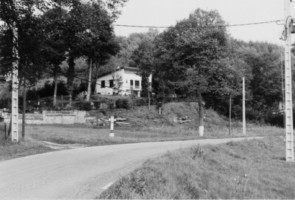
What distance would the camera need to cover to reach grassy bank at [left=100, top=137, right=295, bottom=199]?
316 inches

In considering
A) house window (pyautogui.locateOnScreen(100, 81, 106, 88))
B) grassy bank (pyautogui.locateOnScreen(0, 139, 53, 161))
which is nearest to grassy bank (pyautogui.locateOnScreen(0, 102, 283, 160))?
grassy bank (pyautogui.locateOnScreen(0, 139, 53, 161))

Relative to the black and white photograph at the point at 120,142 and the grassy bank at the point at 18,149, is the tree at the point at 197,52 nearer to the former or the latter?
the black and white photograph at the point at 120,142

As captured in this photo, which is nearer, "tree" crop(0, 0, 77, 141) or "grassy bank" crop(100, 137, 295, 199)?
"grassy bank" crop(100, 137, 295, 199)

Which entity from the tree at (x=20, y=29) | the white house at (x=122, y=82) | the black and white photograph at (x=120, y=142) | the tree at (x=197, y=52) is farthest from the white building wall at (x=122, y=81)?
the tree at (x=20, y=29)

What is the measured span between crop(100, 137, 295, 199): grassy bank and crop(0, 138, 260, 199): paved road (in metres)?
0.76

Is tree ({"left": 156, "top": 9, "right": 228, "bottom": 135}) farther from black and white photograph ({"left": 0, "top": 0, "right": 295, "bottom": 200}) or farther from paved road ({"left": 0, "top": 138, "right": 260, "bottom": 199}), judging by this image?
paved road ({"left": 0, "top": 138, "right": 260, "bottom": 199})

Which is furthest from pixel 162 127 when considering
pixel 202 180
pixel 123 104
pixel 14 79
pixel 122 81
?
pixel 202 180

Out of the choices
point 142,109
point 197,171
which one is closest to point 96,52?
point 142,109

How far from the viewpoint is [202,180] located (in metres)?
10.3

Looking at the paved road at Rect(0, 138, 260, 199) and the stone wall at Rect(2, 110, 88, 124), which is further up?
the stone wall at Rect(2, 110, 88, 124)

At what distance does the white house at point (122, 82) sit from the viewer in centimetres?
5594

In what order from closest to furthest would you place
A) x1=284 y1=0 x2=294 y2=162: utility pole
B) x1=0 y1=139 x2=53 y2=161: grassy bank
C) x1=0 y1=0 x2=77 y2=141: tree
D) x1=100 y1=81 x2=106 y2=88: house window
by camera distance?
x1=0 y1=0 x2=77 y2=141: tree → x1=0 y1=139 x2=53 y2=161: grassy bank → x1=284 y1=0 x2=294 y2=162: utility pole → x1=100 y1=81 x2=106 y2=88: house window

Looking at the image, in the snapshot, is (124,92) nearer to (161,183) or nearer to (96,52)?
(96,52)

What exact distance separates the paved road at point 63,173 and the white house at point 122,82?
40908 mm
